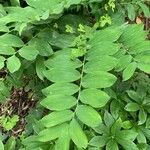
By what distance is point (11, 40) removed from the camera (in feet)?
6.93

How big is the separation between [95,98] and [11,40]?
1.98ft

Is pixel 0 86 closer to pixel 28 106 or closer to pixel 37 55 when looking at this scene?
pixel 37 55

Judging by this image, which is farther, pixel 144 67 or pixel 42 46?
pixel 42 46

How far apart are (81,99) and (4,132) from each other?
1.31 m

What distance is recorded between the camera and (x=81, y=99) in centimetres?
189

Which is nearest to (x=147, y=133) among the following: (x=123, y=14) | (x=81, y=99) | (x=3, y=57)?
(x=81, y=99)

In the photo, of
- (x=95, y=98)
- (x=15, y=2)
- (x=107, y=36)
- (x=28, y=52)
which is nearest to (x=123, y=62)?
(x=107, y=36)

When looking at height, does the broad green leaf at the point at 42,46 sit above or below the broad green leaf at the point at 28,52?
below

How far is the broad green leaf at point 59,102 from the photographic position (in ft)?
6.15

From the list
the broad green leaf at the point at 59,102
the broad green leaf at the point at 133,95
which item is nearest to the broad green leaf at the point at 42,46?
the broad green leaf at the point at 59,102

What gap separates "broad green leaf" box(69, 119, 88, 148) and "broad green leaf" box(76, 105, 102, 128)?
0.15ft

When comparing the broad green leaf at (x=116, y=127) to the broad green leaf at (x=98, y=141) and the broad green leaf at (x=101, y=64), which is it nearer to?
the broad green leaf at (x=98, y=141)

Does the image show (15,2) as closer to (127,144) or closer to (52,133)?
(52,133)

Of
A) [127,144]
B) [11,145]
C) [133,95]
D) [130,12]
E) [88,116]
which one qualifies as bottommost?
[11,145]
